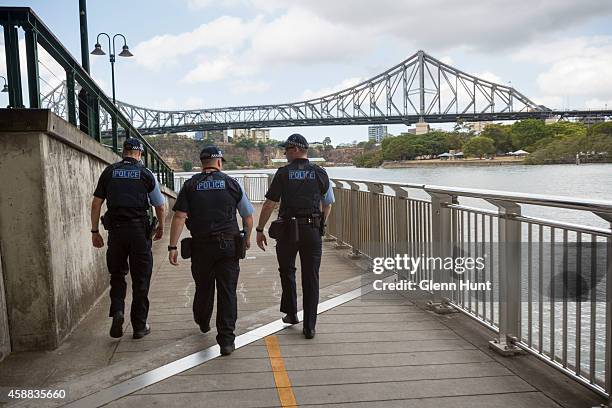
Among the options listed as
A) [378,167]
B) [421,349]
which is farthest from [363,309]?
[378,167]

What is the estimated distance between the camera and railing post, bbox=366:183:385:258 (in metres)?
7.88

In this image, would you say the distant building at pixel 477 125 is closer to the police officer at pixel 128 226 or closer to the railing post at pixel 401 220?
the railing post at pixel 401 220

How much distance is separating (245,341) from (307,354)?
23.3 inches

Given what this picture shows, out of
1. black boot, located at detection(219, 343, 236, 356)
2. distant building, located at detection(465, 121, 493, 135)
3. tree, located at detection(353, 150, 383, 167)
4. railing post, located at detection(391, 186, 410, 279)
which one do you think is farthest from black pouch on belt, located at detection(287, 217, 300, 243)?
distant building, located at detection(465, 121, 493, 135)

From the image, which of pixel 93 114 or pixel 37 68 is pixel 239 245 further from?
pixel 93 114

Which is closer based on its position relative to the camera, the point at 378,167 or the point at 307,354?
the point at 307,354

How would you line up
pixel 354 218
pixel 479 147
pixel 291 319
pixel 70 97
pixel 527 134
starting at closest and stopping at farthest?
→ pixel 291 319 → pixel 70 97 → pixel 354 218 → pixel 479 147 → pixel 527 134

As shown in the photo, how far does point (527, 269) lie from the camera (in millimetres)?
4352

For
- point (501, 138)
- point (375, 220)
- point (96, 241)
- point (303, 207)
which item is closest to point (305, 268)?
point (303, 207)

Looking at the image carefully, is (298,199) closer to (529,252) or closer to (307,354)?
(307,354)

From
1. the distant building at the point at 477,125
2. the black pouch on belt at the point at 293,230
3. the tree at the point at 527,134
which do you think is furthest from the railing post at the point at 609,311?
the distant building at the point at 477,125

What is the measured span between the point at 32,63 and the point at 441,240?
3710 mm

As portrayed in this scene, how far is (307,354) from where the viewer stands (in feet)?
15.0

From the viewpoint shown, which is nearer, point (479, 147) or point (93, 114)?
point (93, 114)
